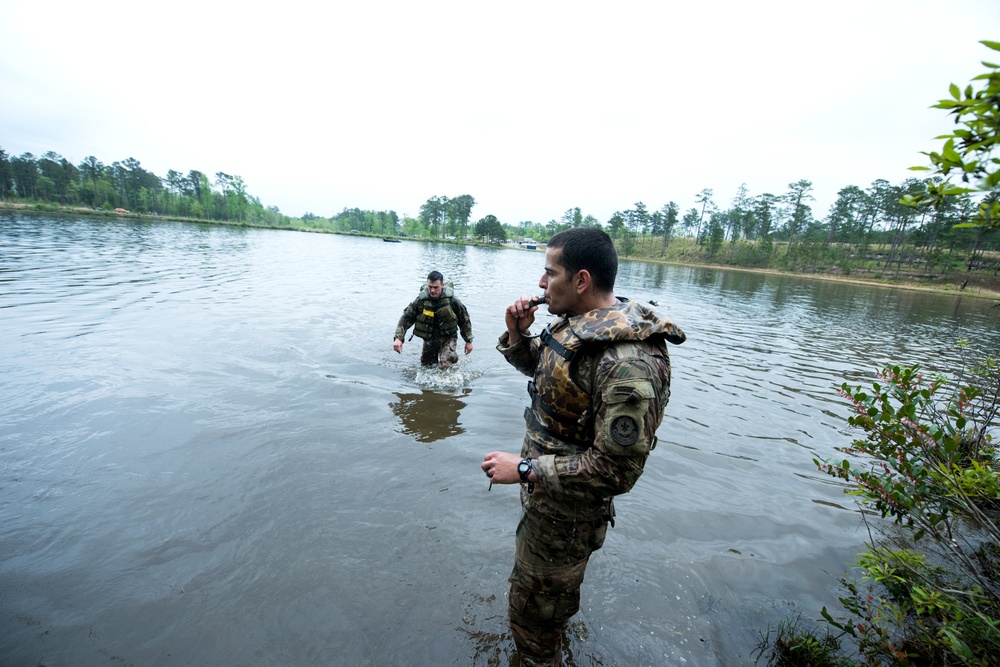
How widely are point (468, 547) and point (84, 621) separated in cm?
317

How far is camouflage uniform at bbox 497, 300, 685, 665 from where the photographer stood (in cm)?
211

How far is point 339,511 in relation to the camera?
4938mm

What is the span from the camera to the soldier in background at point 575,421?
212 cm

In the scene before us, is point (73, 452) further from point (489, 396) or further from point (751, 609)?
point (751, 609)

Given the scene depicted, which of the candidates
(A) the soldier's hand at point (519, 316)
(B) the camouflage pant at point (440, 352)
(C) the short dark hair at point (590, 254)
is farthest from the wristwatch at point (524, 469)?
(B) the camouflage pant at point (440, 352)

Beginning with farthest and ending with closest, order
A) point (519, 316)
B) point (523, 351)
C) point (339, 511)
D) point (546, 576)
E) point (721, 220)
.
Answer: point (721, 220) → point (339, 511) → point (523, 351) → point (519, 316) → point (546, 576)

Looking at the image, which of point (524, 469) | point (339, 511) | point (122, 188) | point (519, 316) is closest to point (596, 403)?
point (524, 469)

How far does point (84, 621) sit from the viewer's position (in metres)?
3.42

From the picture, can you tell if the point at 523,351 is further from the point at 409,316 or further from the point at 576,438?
the point at 409,316

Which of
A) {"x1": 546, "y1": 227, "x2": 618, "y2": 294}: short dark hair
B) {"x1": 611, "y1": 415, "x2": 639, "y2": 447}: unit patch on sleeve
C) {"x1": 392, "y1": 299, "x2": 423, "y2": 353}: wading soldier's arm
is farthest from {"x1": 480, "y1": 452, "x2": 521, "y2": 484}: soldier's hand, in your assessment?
{"x1": 392, "y1": 299, "x2": 423, "y2": 353}: wading soldier's arm

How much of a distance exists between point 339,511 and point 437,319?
4871mm

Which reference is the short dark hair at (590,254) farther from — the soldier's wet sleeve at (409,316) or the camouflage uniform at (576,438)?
the soldier's wet sleeve at (409,316)

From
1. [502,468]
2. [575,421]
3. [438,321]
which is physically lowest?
[438,321]

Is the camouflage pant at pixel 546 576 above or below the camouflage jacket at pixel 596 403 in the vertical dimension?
below
